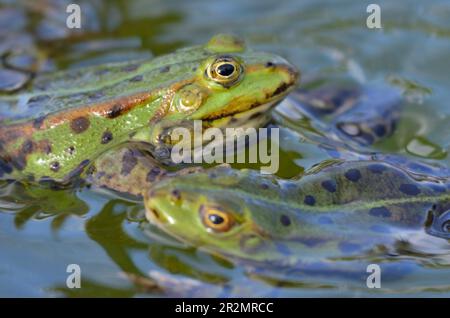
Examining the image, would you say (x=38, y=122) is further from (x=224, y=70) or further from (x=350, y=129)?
(x=350, y=129)

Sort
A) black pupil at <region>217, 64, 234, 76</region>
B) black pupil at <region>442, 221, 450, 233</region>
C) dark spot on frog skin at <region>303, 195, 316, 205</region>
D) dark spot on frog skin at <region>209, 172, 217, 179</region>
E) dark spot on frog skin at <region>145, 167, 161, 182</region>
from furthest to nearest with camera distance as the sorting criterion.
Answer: black pupil at <region>217, 64, 234, 76</region> < dark spot on frog skin at <region>145, 167, 161, 182</region> < black pupil at <region>442, 221, 450, 233</region> < dark spot on frog skin at <region>303, 195, 316, 205</region> < dark spot on frog skin at <region>209, 172, 217, 179</region>

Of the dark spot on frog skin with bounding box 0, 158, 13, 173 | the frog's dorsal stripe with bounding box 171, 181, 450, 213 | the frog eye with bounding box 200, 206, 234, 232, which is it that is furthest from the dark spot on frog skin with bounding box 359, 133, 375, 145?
the dark spot on frog skin with bounding box 0, 158, 13, 173

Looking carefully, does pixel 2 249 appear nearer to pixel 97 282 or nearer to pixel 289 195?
pixel 97 282

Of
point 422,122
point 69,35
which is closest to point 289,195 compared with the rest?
point 422,122

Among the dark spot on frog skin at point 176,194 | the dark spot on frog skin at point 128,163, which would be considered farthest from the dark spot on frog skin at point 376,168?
the dark spot on frog skin at point 128,163

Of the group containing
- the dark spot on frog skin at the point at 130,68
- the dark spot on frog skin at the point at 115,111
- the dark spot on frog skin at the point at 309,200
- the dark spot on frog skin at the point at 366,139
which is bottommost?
the dark spot on frog skin at the point at 309,200

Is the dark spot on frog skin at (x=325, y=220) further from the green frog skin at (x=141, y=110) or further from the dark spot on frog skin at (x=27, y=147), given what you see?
the dark spot on frog skin at (x=27, y=147)

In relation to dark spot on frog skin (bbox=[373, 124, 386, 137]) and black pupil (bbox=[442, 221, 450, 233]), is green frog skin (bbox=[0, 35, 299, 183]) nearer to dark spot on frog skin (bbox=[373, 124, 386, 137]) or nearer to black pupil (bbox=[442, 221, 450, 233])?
dark spot on frog skin (bbox=[373, 124, 386, 137])
